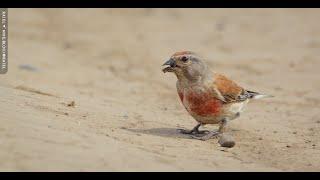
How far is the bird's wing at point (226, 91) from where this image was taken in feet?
30.9

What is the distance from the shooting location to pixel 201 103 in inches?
364

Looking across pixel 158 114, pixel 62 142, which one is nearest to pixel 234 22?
pixel 158 114

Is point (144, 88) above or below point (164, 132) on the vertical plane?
above

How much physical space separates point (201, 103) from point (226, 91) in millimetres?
424

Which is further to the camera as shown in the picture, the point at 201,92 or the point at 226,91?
the point at 226,91

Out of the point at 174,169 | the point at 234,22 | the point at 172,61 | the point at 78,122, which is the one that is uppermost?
the point at 234,22

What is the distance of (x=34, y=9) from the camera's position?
19500 millimetres

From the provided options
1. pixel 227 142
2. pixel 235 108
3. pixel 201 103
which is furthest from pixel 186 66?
pixel 227 142

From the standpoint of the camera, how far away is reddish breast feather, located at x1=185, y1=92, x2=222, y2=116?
925 centimetres

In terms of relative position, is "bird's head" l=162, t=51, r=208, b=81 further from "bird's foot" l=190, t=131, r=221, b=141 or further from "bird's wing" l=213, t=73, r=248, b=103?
"bird's foot" l=190, t=131, r=221, b=141

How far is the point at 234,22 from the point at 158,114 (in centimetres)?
770

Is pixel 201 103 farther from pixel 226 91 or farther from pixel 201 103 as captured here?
pixel 226 91

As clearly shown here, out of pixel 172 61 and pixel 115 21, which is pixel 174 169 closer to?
pixel 172 61

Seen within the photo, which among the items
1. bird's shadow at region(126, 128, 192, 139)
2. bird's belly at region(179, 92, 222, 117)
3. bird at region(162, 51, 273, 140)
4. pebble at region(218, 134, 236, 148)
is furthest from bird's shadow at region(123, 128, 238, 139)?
pebble at region(218, 134, 236, 148)
